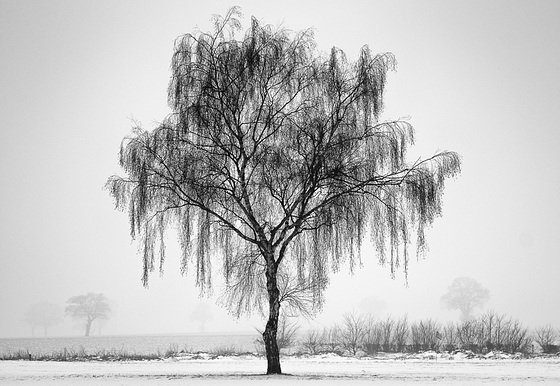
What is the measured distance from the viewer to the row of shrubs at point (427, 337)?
3484cm

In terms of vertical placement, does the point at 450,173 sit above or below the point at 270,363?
above

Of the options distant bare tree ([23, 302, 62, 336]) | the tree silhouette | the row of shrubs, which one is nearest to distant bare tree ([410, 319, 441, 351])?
the row of shrubs

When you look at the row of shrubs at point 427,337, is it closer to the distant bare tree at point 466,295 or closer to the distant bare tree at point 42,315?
the distant bare tree at point 466,295

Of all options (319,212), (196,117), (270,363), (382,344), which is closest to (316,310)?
(270,363)

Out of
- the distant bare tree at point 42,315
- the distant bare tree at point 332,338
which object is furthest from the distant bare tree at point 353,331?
the distant bare tree at point 42,315

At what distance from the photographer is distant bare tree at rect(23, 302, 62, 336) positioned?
6078 inches

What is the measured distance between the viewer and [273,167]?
20906mm

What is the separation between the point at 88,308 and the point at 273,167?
4075 inches

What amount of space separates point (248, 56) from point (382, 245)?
8382 millimetres

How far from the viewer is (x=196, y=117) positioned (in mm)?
21297

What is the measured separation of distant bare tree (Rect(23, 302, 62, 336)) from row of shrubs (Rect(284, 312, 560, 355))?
5257 inches

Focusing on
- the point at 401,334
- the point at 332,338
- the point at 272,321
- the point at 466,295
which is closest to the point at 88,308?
the point at 466,295

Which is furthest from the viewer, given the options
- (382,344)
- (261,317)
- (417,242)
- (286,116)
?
(382,344)

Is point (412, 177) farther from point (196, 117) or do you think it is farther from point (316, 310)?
point (196, 117)
